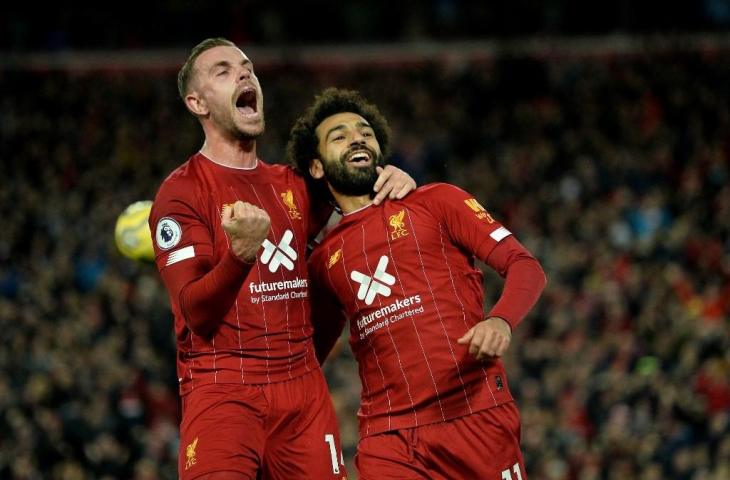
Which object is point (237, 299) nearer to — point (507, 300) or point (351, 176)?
point (351, 176)

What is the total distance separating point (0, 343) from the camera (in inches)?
527

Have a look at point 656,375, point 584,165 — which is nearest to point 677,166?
point 584,165

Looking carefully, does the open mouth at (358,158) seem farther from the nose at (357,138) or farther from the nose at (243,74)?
the nose at (243,74)

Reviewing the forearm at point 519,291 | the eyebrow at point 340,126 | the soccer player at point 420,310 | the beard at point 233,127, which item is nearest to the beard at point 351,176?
the soccer player at point 420,310

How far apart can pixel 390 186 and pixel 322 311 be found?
0.66m

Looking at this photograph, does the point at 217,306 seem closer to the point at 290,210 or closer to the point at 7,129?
the point at 290,210

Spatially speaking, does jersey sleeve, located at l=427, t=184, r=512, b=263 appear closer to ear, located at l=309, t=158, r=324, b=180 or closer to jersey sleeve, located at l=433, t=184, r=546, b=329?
jersey sleeve, located at l=433, t=184, r=546, b=329

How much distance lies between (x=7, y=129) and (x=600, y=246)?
32.1 ft

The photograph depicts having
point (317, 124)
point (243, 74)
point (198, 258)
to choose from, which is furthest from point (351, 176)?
point (198, 258)

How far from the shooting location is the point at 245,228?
4.52 meters

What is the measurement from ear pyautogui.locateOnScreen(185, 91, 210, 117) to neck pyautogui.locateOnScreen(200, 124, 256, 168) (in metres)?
0.11

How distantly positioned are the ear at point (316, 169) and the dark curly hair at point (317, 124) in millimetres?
20

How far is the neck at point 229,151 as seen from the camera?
211 inches

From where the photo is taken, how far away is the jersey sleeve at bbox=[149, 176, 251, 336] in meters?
4.62
